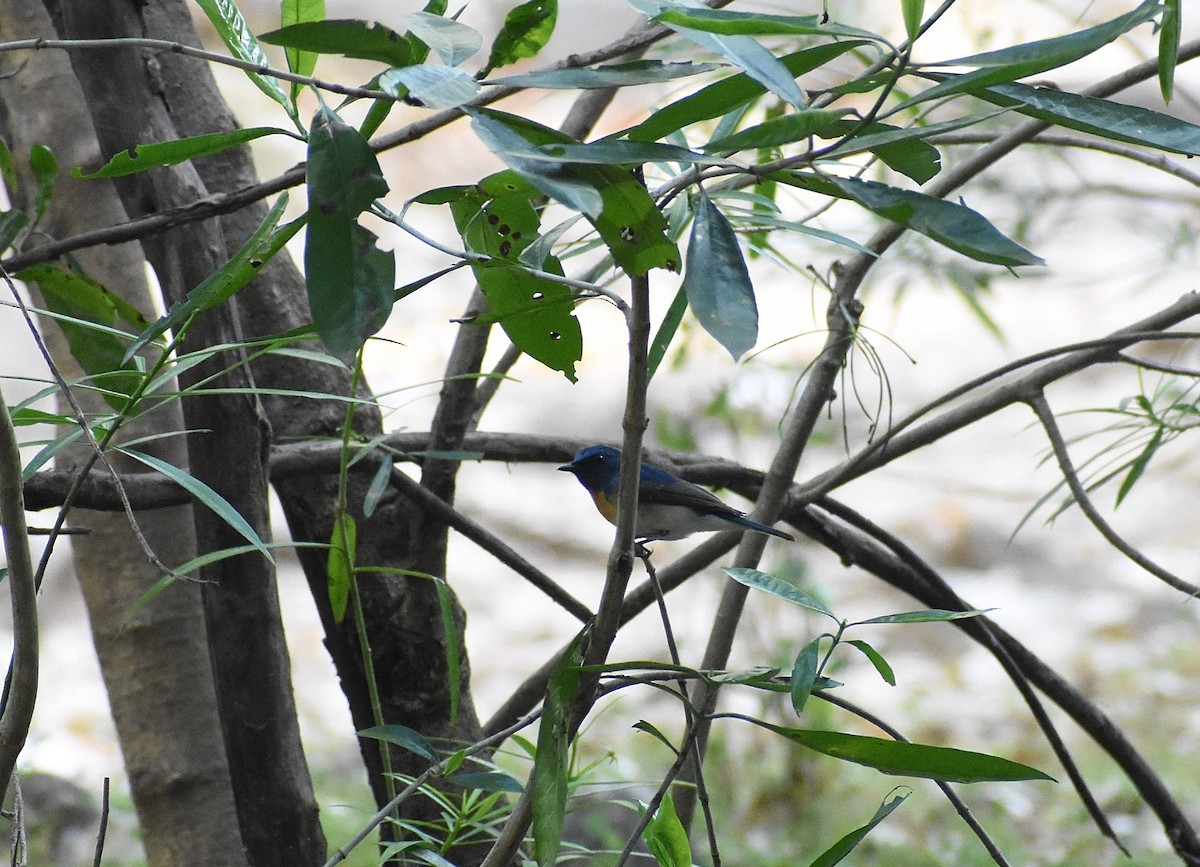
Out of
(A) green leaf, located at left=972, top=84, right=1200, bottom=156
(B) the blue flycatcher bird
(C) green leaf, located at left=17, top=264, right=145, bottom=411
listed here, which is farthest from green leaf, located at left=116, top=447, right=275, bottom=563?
(B) the blue flycatcher bird

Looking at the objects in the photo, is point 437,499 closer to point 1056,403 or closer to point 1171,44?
point 1171,44

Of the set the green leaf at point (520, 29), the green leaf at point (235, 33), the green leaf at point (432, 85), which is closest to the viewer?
the green leaf at point (432, 85)

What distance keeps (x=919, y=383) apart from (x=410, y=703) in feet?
20.0

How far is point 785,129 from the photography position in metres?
0.53

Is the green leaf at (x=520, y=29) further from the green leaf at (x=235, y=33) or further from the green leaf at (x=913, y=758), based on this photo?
the green leaf at (x=913, y=758)

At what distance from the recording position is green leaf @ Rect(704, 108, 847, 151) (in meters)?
0.52

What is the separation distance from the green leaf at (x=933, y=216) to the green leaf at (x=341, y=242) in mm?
243

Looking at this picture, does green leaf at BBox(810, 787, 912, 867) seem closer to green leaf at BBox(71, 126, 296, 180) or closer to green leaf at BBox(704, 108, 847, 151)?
green leaf at BBox(704, 108, 847, 151)

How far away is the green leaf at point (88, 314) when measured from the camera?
1.08m

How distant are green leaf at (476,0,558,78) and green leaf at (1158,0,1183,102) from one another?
0.35m

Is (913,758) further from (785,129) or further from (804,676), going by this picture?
(785,129)

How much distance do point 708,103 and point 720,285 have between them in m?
0.11

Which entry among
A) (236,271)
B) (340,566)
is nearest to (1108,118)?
(236,271)

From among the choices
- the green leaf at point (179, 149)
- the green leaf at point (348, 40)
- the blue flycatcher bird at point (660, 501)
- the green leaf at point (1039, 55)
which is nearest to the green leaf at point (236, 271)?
the green leaf at point (179, 149)
